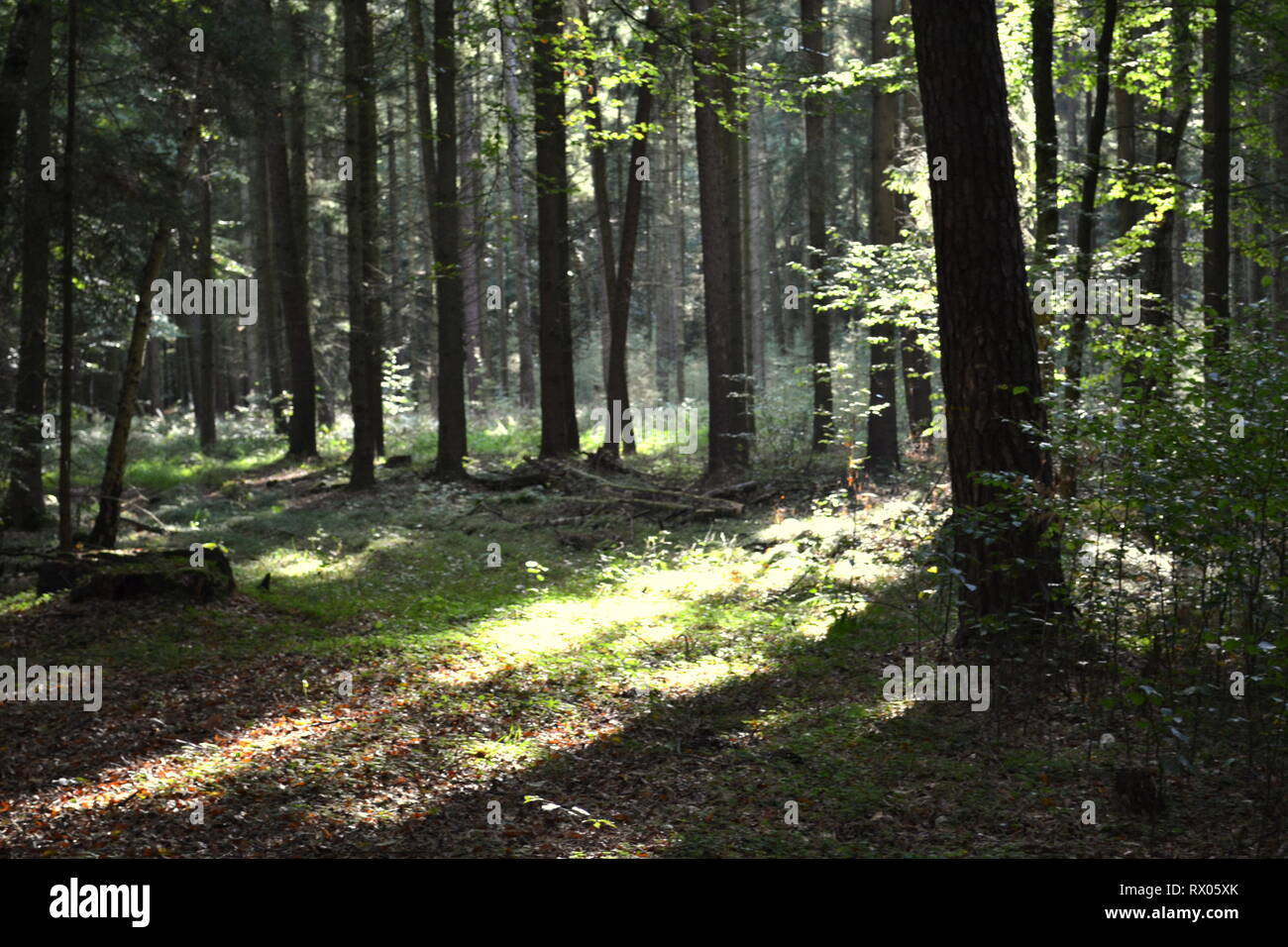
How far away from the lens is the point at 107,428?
30266 millimetres

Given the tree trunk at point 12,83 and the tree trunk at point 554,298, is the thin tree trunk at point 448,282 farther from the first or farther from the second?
the tree trunk at point 12,83

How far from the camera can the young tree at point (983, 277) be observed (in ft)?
22.4

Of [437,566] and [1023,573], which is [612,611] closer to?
[437,566]

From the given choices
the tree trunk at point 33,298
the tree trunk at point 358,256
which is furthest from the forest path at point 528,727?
the tree trunk at point 358,256

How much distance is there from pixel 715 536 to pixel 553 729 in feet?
21.9

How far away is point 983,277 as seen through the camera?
684 cm

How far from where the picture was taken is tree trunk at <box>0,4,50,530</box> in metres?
10.9

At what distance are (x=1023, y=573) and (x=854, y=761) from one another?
200cm

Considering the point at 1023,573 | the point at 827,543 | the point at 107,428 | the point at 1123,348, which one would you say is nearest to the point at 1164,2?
the point at 1123,348

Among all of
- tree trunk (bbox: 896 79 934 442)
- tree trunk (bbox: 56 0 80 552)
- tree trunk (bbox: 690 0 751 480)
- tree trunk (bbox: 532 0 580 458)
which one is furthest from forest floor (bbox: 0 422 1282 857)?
tree trunk (bbox: 532 0 580 458)

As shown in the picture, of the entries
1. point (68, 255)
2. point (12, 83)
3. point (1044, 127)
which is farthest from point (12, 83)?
point (1044, 127)

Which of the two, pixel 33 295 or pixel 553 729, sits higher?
pixel 33 295

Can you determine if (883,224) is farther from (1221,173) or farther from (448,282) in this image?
(448,282)

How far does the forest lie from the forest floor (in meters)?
0.04
